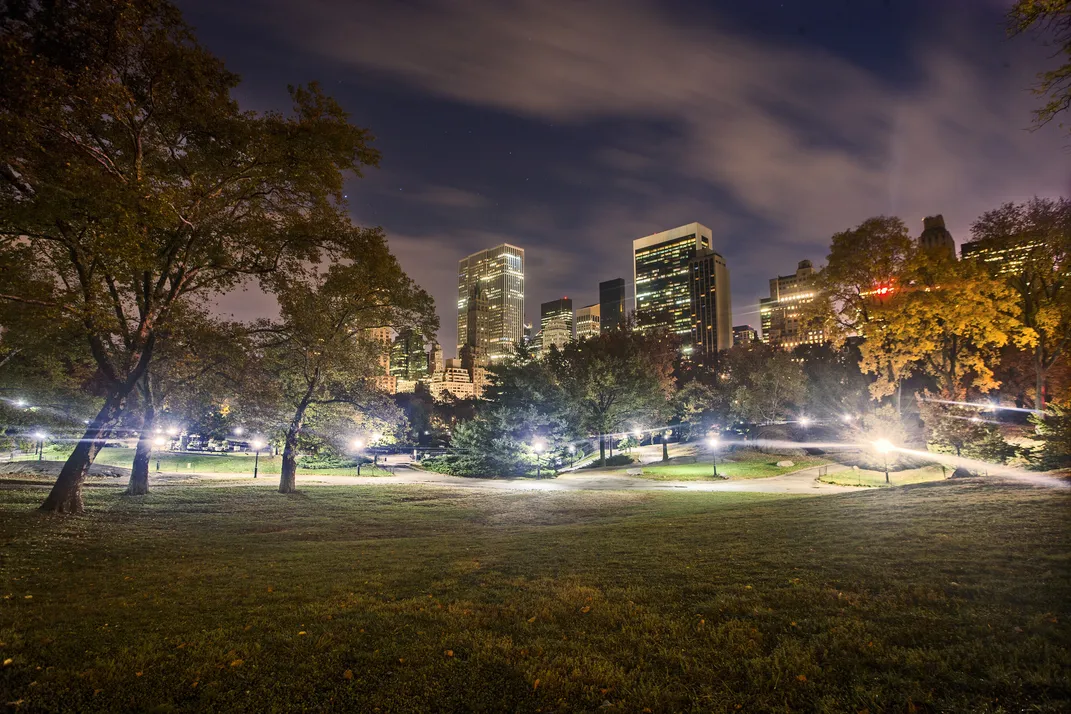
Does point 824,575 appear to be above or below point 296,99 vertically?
below

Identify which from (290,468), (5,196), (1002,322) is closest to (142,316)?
(5,196)

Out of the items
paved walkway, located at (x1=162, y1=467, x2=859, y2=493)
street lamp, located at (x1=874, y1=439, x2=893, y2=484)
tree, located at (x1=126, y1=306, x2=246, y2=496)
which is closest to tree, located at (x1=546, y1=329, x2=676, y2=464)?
paved walkway, located at (x1=162, y1=467, x2=859, y2=493)

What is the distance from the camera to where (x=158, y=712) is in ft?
14.6

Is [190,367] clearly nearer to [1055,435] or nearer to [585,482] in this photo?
[585,482]

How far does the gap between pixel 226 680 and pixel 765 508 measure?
16396mm

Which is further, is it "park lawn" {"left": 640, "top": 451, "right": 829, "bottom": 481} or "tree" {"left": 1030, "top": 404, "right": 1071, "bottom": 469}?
"park lawn" {"left": 640, "top": 451, "right": 829, "bottom": 481}

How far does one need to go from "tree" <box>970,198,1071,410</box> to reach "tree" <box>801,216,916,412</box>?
3.86 metres

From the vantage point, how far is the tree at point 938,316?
1956 cm

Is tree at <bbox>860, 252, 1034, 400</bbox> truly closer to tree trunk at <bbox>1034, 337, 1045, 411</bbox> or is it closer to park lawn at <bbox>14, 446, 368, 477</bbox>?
tree trunk at <bbox>1034, 337, 1045, 411</bbox>

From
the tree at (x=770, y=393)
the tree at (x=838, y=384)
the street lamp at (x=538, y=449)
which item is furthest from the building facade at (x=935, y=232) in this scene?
the street lamp at (x=538, y=449)

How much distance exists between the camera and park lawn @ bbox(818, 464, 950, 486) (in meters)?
32.2

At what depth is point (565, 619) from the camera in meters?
6.58

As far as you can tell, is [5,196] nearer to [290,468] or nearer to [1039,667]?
[290,468]

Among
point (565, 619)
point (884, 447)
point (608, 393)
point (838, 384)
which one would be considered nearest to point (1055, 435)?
point (884, 447)
